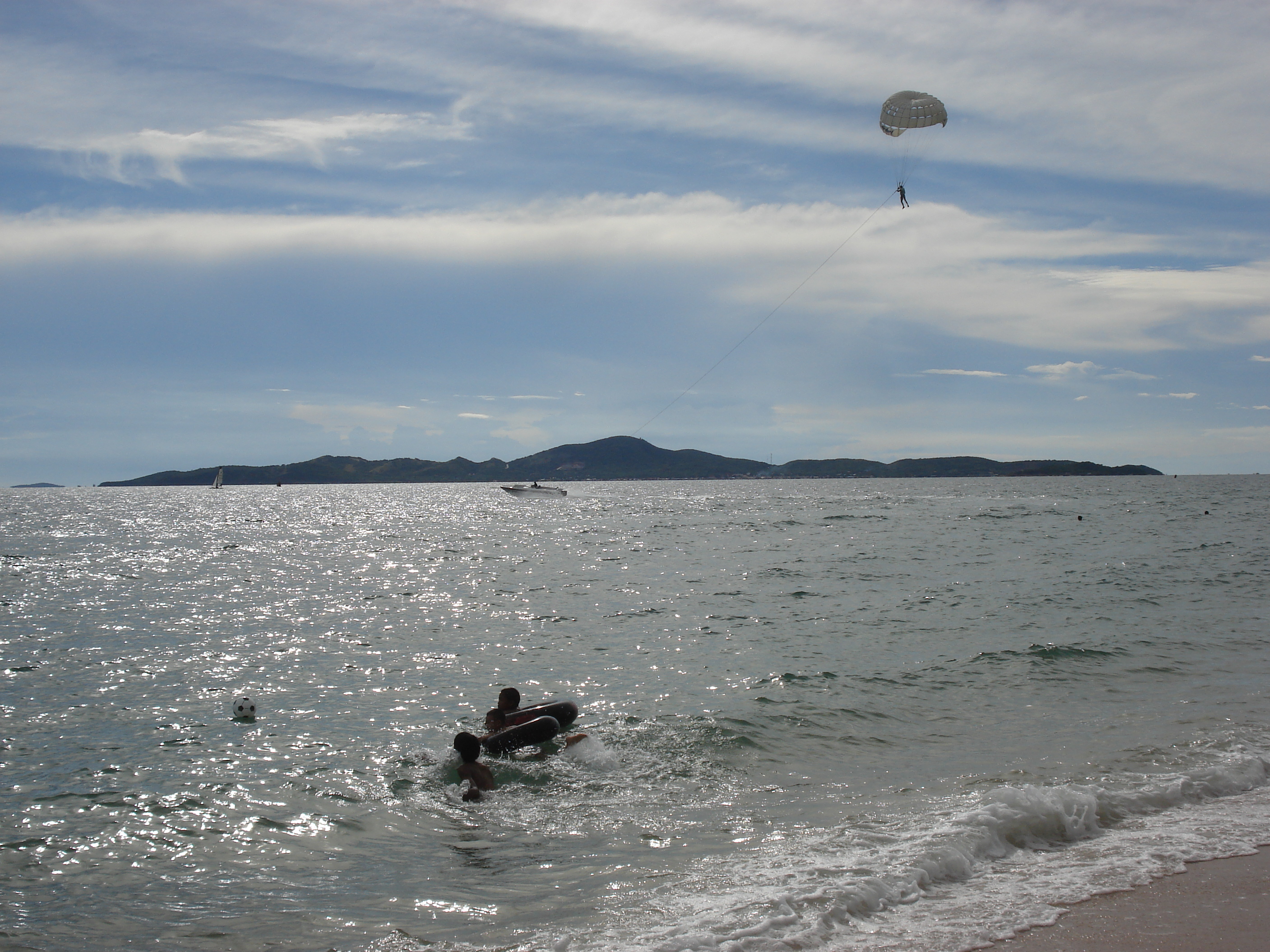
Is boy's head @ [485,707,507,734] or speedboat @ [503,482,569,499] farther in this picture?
speedboat @ [503,482,569,499]

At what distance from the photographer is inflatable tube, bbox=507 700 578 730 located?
12.6 meters

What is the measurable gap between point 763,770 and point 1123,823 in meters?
4.34

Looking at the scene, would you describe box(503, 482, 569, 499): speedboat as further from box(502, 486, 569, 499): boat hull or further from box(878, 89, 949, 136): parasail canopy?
box(878, 89, 949, 136): parasail canopy

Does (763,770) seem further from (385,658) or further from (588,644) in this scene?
(385,658)

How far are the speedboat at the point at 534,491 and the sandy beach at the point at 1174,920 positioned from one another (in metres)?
138

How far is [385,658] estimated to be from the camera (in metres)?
19.4

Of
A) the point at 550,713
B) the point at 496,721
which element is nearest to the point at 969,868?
the point at 550,713

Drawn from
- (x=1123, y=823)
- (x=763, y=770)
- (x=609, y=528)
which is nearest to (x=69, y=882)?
(x=763, y=770)

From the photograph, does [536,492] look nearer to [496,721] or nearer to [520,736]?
[496,721]

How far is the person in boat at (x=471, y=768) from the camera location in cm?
1073

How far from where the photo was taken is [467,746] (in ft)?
35.8

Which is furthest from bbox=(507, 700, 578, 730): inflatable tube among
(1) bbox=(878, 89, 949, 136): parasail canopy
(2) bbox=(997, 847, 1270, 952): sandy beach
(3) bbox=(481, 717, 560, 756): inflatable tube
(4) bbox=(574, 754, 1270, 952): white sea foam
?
(1) bbox=(878, 89, 949, 136): parasail canopy

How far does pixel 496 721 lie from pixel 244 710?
4987 mm

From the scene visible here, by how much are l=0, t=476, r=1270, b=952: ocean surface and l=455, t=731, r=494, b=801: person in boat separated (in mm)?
415
